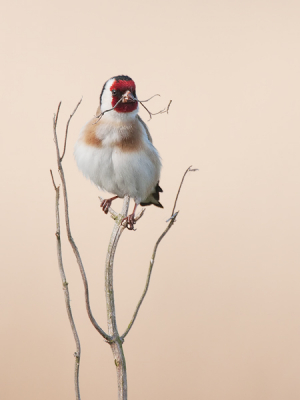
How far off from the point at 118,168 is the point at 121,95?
18cm

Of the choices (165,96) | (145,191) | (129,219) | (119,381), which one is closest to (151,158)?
(145,191)

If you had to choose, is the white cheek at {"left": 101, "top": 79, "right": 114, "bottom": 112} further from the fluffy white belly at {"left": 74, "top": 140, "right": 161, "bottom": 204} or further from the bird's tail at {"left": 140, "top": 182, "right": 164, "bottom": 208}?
the bird's tail at {"left": 140, "top": 182, "right": 164, "bottom": 208}

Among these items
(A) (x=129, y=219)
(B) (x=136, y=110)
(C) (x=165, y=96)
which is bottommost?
(A) (x=129, y=219)

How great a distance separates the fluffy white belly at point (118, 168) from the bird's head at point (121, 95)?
0.10m

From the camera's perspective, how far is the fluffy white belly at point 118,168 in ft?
3.45

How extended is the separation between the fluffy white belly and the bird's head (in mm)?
101

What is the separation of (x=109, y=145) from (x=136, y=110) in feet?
0.34

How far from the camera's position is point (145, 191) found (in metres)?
1.11

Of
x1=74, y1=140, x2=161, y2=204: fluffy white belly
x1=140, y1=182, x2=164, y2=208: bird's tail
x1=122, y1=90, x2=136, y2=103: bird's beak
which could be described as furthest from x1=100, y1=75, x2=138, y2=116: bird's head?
x1=140, y1=182, x2=164, y2=208: bird's tail

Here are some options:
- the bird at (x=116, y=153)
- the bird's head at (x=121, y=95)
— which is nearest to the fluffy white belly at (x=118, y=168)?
the bird at (x=116, y=153)

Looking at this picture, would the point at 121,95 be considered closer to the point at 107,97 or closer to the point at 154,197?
the point at 107,97

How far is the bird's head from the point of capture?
94cm

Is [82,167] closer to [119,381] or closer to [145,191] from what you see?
[145,191]

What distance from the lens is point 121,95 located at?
96 centimetres
